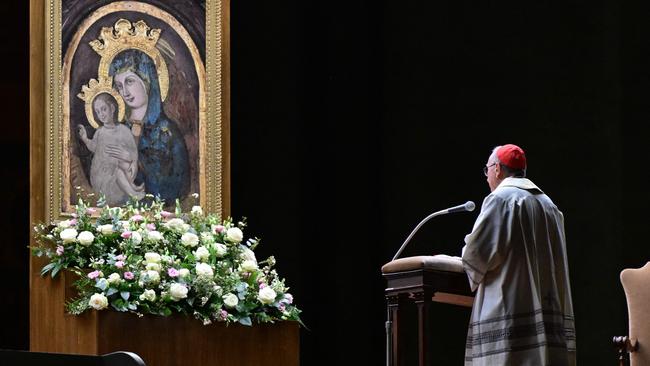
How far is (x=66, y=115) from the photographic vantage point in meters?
6.38

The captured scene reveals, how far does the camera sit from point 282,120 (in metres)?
8.09

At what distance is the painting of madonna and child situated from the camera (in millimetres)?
6434

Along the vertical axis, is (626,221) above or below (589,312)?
above

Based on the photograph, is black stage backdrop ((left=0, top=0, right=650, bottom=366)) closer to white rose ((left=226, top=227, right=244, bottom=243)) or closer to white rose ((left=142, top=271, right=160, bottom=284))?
white rose ((left=226, top=227, right=244, bottom=243))

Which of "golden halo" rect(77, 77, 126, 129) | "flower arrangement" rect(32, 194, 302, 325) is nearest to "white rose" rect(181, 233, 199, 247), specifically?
"flower arrangement" rect(32, 194, 302, 325)

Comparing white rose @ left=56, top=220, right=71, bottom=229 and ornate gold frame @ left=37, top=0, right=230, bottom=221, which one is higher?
ornate gold frame @ left=37, top=0, right=230, bottom=221

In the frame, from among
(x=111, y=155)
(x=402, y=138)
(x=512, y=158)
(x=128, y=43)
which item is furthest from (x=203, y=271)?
(x=402, y=138)

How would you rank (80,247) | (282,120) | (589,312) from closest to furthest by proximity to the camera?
(80,247)
(589,312)
(282,120)

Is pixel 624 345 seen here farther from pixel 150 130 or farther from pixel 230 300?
pixel 150 130

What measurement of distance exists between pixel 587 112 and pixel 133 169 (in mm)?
2729

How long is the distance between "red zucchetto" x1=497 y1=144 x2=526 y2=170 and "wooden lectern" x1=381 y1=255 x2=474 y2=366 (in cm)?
58

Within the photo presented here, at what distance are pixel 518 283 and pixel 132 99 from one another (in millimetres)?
2292
